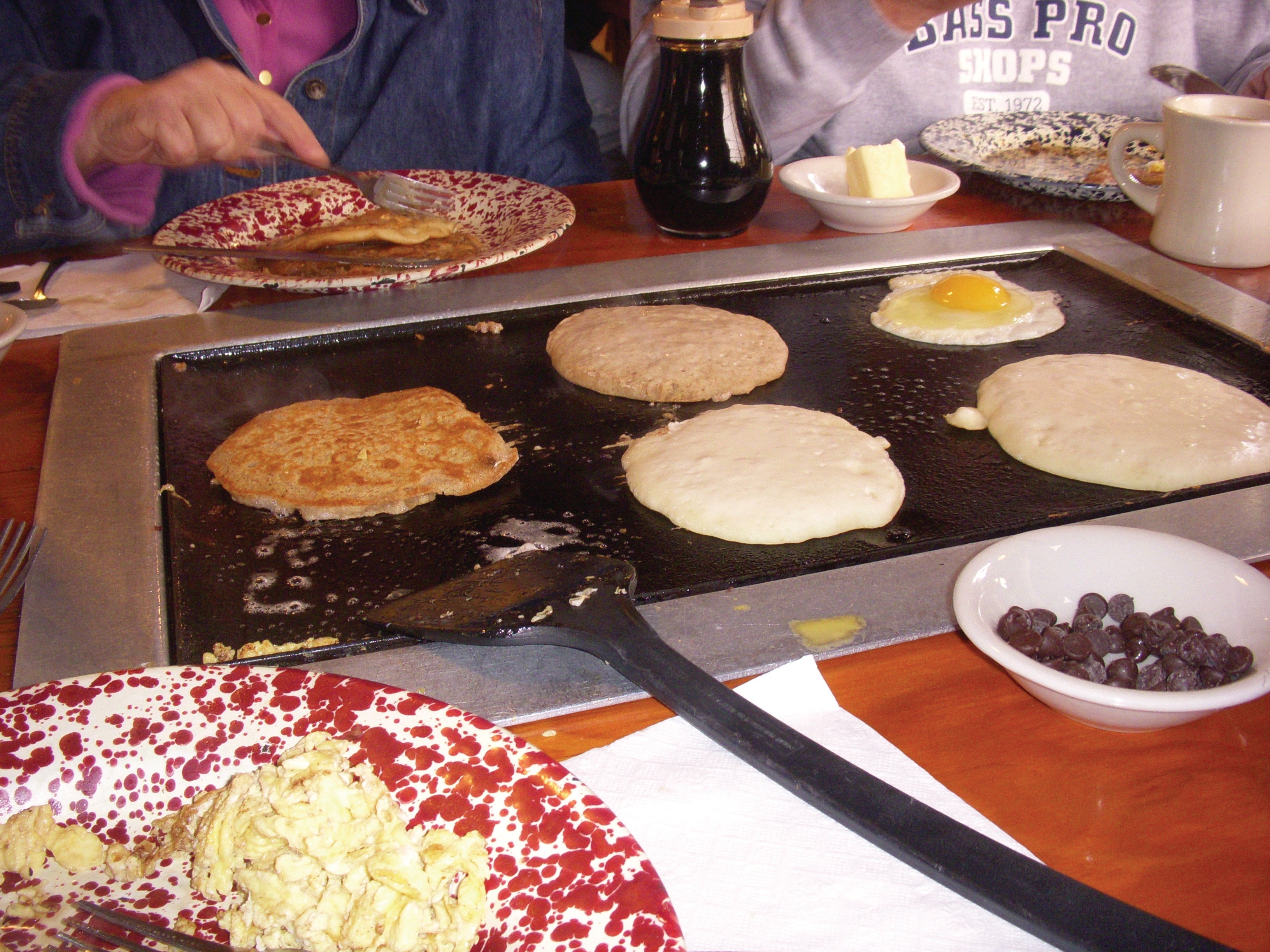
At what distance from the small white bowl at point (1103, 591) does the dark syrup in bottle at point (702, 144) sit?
109 centimetres

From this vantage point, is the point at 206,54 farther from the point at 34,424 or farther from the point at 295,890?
the point at 295,890

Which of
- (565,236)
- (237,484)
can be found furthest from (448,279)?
(237,484)

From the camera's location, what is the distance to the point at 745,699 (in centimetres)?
75

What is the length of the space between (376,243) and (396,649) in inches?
43.9

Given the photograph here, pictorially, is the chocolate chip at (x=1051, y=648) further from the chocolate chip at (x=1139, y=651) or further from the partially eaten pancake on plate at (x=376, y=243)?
the partially eaten pancake on plate at (x=376, y=243)

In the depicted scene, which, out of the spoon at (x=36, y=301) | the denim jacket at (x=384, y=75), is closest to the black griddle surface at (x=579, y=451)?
the spoon at (x=36, y=301)

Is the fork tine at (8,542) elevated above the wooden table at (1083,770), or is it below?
above

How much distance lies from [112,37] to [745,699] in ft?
8.13

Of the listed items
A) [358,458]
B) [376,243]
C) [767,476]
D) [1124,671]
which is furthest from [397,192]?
[1124,671]

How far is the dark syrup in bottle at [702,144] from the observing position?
170 cm

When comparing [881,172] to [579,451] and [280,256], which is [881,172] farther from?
[280,256]

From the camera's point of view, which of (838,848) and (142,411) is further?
(142,411)

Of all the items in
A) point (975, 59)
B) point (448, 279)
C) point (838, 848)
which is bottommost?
point (838, 848)

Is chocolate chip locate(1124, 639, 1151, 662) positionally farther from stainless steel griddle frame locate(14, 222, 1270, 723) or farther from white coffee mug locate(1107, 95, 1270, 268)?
white coffee mug locate(1107, 95, 1270, 268)
